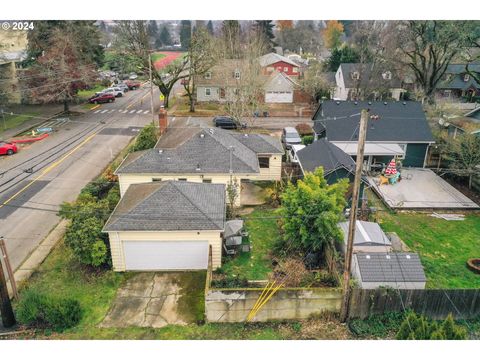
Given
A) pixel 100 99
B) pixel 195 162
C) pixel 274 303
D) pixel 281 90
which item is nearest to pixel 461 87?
pixel 281 90

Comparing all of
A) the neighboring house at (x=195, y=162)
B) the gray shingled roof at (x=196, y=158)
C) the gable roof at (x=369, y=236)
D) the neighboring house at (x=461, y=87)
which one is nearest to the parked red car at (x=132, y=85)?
the neighboring house at (x=195, y=162)

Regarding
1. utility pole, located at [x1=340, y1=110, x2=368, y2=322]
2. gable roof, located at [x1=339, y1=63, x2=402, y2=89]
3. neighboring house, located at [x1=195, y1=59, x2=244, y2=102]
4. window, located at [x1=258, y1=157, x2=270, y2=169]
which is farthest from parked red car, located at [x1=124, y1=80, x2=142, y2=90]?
utility pole, located at [x1=340, y1=110, x2=368, y2=322]

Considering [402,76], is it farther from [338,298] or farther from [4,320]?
[4,320]

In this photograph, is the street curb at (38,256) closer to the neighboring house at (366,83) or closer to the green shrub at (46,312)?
the green shrub at (46,312)

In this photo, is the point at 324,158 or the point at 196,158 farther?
the point at 324,158

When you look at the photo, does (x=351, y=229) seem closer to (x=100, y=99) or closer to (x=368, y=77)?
(x=368, y=77)

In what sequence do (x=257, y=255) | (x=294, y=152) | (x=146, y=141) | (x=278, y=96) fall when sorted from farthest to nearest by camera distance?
(x=278, y=96) → (x=294, y=152) → (x=146, y=141) → (x=257, y=255)
